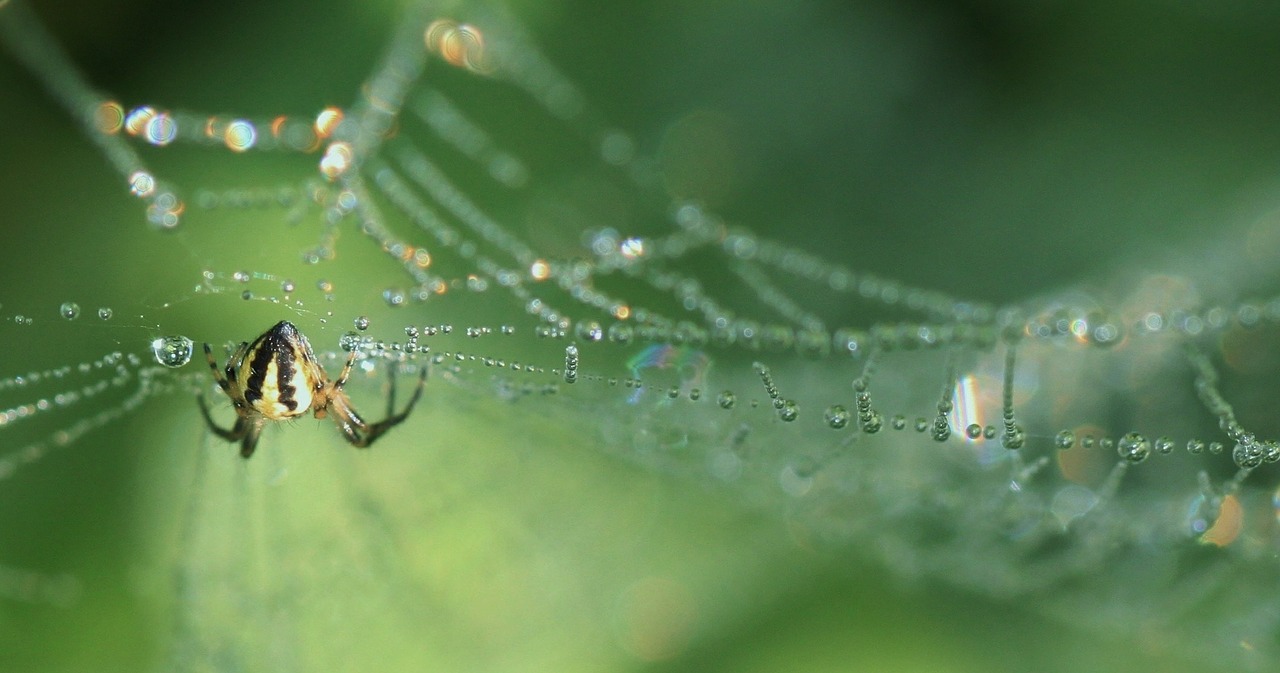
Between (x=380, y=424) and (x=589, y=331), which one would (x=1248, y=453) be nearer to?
(x=589, y=331)

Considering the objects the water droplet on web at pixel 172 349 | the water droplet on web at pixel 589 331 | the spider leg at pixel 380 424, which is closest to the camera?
the water droplet on web at pixel 172 349

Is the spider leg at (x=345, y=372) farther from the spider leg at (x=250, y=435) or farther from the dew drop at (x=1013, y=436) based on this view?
the dew drop at (x=1013, y=436)

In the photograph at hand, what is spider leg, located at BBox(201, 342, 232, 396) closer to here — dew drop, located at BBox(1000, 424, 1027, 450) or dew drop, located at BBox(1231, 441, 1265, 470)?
dew drop, located at BBox(1000, 424, 1027, 450)

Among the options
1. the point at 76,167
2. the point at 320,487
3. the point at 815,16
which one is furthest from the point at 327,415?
the point at 815,16

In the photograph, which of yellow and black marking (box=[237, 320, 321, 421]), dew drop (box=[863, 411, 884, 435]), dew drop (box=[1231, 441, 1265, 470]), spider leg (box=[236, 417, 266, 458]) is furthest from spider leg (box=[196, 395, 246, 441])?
dew drop (box=[1231, 441, 1265, 470])

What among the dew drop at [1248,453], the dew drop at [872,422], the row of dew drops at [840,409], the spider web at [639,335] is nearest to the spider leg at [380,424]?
the spider web at [639,335]

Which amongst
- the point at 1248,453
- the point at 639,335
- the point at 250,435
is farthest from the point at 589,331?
the point at 1248,453
